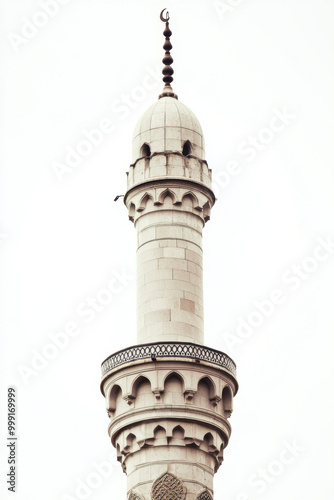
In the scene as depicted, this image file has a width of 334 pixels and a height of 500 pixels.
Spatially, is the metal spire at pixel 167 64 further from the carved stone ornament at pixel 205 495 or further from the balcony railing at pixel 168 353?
the carved stone ornament at pixel 205 495

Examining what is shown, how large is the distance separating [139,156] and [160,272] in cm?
327

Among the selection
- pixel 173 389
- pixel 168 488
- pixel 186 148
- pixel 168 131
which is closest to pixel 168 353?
pixel 173 389

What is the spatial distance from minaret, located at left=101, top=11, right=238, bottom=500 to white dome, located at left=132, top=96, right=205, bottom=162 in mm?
23

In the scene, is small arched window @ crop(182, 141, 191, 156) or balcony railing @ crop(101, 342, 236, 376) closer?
balcony railing @ crop(101, 342, 236, 376)

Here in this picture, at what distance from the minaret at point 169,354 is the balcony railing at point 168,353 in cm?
2

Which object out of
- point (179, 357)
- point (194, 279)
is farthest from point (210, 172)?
point (179, 357)

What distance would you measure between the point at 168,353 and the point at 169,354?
0.10ft

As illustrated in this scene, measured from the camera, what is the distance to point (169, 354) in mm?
32906

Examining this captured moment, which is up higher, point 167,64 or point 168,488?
point 167,64

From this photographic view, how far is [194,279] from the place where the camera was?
34750mm

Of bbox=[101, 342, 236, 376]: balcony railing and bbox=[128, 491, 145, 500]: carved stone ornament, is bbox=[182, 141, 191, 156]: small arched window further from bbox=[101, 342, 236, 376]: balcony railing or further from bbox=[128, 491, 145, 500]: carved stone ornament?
bbox=[128, 491, 145, 500]: carved stone ornament

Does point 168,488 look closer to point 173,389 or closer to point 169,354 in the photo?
point 173,389

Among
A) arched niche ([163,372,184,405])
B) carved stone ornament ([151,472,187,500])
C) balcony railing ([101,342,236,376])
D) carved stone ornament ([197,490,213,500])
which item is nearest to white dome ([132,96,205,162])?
balcony railing ([101,342,236,376])

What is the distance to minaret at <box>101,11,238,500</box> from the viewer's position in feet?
107
